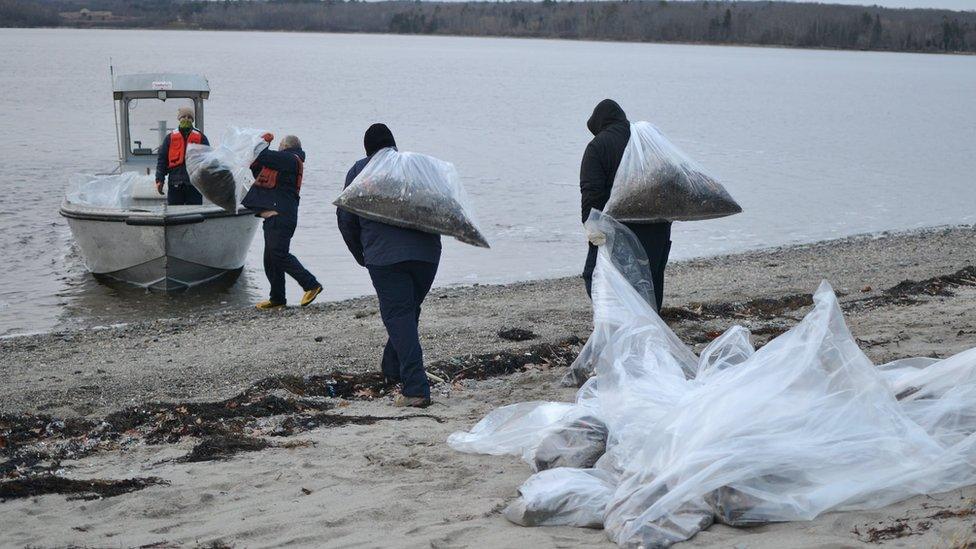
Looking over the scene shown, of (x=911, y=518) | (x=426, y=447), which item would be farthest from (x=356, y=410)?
(x=911, y=518)

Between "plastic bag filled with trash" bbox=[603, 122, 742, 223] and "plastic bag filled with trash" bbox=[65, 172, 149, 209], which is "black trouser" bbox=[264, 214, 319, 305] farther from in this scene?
"plastic bag filled with trash" bbox=[603, 122, 742, 223]

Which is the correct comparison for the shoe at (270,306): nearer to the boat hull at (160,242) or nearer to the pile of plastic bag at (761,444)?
the boat hull at (160,242)

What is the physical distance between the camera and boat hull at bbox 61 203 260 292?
37.1 feet

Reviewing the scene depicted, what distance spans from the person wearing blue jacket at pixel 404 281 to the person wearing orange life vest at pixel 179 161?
5023 millimetres

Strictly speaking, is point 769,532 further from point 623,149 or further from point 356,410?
point 623,149

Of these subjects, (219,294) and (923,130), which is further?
(923,130)

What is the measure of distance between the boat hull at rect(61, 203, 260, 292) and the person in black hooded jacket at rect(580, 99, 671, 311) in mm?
5642

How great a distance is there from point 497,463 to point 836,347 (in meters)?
1.56

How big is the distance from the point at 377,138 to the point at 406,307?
1056 millimetres

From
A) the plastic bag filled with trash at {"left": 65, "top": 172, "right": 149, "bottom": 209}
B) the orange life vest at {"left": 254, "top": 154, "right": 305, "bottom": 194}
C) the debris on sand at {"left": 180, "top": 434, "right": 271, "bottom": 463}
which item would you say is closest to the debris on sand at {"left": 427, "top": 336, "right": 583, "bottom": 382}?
the debris on sand at {"left": 180, "top": 434, "right": 271, "bottom": 463}

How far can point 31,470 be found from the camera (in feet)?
16.6

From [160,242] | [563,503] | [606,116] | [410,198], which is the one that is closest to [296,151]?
[160,242]

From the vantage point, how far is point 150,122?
13.1 metres

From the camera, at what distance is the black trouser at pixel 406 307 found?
5941mm
